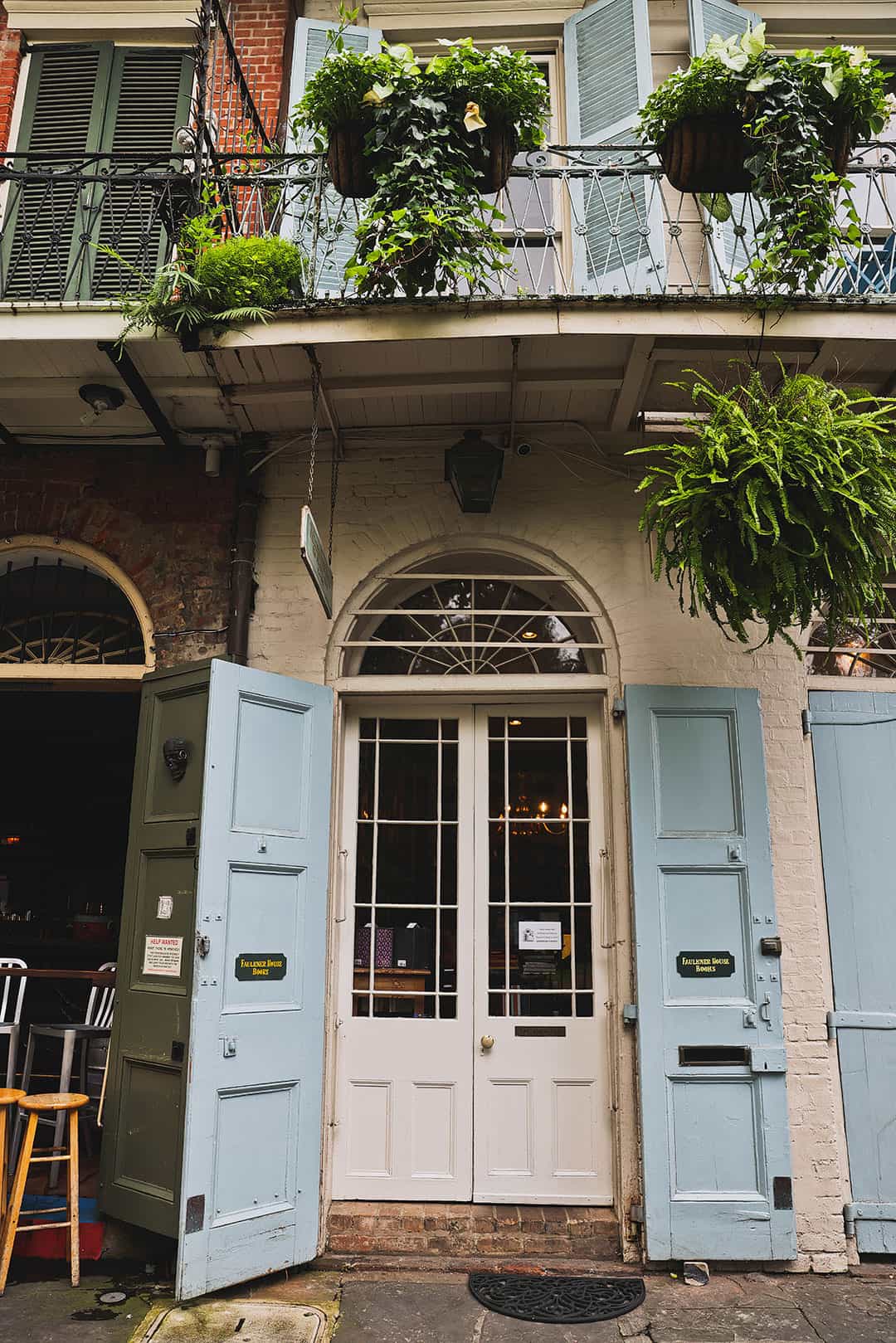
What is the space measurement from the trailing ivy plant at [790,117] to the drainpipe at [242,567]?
3073 millimetres

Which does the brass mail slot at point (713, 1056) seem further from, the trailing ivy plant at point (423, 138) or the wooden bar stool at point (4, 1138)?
the trailing ivy plant at point (423, 138)

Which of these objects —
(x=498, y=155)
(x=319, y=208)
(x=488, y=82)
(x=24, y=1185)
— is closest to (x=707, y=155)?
(x=498, y=155)

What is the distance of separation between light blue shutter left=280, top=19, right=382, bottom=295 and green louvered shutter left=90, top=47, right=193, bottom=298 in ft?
2.64

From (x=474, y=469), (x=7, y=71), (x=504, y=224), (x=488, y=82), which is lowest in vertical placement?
(x=474, y=469)

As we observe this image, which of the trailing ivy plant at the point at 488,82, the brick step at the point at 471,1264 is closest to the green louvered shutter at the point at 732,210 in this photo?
the trailing ivy plant at the point at 488,82

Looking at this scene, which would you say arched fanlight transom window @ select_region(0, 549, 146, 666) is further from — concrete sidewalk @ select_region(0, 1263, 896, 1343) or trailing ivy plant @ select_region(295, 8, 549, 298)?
concrete sidewalk @ select_region(0, 1263, 896, 1343)

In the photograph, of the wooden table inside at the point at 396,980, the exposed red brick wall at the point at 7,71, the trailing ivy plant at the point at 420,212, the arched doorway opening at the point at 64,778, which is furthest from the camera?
the exposed red brick wall at the point at 7,71

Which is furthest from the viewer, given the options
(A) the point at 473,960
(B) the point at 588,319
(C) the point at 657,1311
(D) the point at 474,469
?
(D) the point at 474,469

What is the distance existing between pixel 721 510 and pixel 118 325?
333 centimetres

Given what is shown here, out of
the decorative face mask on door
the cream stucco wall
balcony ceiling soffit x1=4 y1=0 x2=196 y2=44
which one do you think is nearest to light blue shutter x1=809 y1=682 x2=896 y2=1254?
the cream stucco wall

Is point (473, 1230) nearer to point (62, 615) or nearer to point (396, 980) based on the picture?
point (396, 980)

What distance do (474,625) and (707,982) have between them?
2.46m

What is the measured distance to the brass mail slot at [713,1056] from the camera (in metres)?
4.70

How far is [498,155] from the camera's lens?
4906mm
